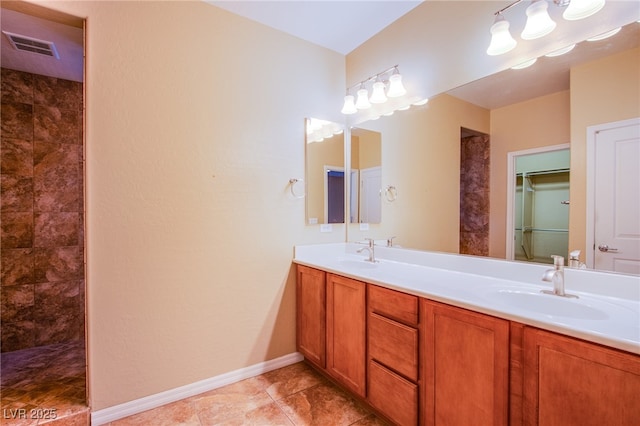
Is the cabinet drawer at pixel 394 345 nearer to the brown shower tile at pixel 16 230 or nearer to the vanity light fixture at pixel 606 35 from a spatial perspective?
the vanity light fixture at pixel 606 35


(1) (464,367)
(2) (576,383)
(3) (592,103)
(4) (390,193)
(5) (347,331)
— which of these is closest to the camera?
(2) (576,383)

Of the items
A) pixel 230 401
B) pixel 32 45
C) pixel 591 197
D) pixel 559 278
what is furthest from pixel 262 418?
pixel 32 45

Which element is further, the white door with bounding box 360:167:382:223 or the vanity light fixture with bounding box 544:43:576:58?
the white door with bounding box 360:167:382:223

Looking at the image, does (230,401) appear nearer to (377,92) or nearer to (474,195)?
(474,195)

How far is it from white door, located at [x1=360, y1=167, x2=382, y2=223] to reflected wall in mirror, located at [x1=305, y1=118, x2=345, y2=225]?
0.19 m

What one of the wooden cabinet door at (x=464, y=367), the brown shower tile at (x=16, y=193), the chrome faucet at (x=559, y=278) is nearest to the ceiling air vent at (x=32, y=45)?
the brown shower tile at (x=16, y=193)

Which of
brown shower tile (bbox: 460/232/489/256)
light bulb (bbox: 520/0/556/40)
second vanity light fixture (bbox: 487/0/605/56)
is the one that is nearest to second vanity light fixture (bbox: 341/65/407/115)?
second vanity light fixture (bbox: 487/0/605/56)

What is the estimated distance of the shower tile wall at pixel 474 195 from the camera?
1690mm

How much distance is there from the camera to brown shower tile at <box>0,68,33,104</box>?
7.78 feet

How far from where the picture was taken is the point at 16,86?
241 centimetres

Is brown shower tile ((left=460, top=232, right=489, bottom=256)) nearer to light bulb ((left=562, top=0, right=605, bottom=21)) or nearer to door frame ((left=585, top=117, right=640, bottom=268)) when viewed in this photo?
door frame ((left=585, top=117, right=640, bottom=268))

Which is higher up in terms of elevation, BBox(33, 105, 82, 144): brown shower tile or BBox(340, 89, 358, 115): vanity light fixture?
BBox(340, 89, 358, 115): vanity light fixture

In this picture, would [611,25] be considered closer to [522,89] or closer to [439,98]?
[522,89]

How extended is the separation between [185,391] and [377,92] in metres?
2.53
